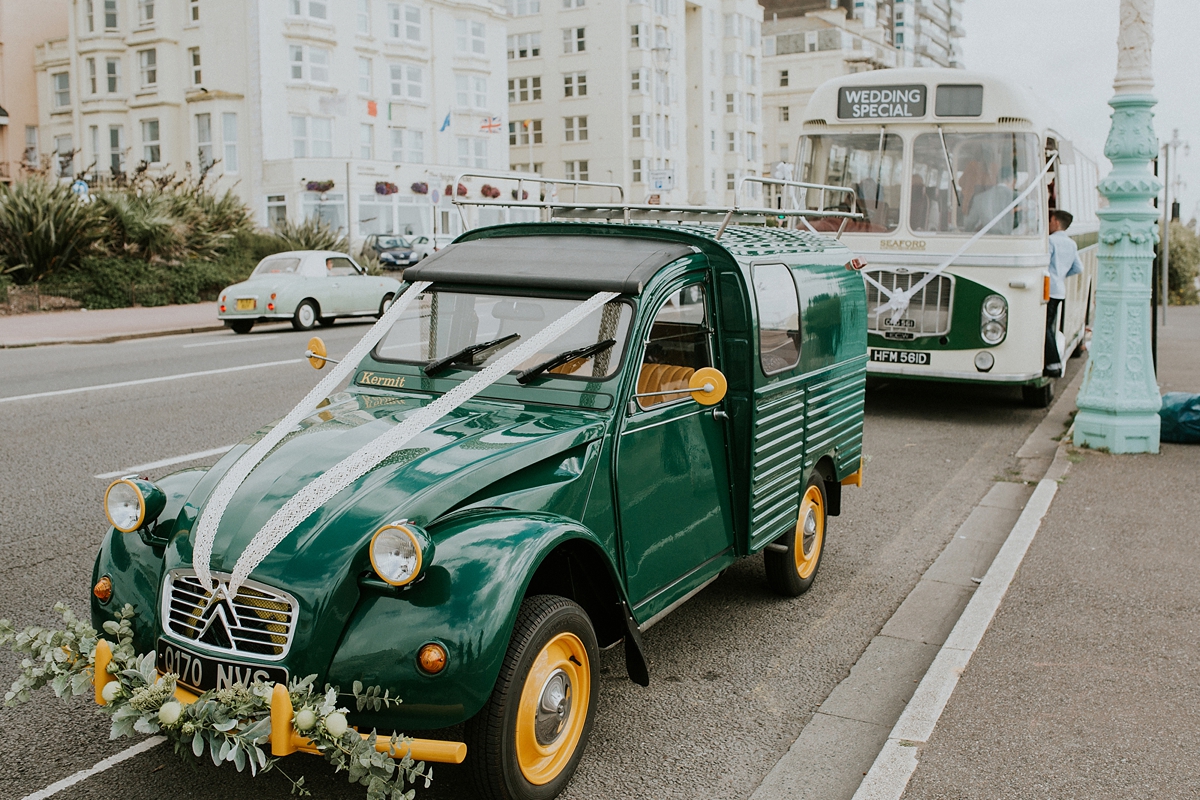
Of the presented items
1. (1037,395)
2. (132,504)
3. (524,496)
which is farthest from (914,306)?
(132,504)

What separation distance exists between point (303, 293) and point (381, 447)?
59.3ft

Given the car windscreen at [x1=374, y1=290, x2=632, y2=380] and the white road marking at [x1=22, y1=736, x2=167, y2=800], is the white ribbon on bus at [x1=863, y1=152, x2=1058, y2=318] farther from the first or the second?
the white road marking at [x1=22, y1=736, x2=167, y2=800]

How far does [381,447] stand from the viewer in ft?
12.3

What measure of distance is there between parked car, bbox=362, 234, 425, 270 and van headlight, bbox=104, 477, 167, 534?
3601cm

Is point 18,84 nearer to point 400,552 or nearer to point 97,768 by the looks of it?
point 97,768

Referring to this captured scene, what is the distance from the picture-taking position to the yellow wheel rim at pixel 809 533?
5.77 metres

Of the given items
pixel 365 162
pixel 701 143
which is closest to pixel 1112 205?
pixel 365 162

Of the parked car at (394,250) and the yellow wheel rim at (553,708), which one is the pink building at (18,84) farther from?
the yellow wheel rim at (553,708)

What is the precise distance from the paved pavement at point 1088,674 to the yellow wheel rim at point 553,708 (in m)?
1.12

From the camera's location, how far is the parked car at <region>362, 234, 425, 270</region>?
40000mm

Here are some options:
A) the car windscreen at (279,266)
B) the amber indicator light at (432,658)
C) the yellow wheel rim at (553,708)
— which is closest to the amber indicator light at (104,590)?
the amber indicator light at (432,658)

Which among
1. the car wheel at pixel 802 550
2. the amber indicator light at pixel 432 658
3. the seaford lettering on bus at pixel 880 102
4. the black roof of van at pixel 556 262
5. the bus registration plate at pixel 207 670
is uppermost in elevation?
the seaford lettering on bus at pixel 880 102

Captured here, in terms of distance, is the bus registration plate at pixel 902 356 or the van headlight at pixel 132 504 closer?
the van headlight at pixel 132 504

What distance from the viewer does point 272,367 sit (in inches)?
573
